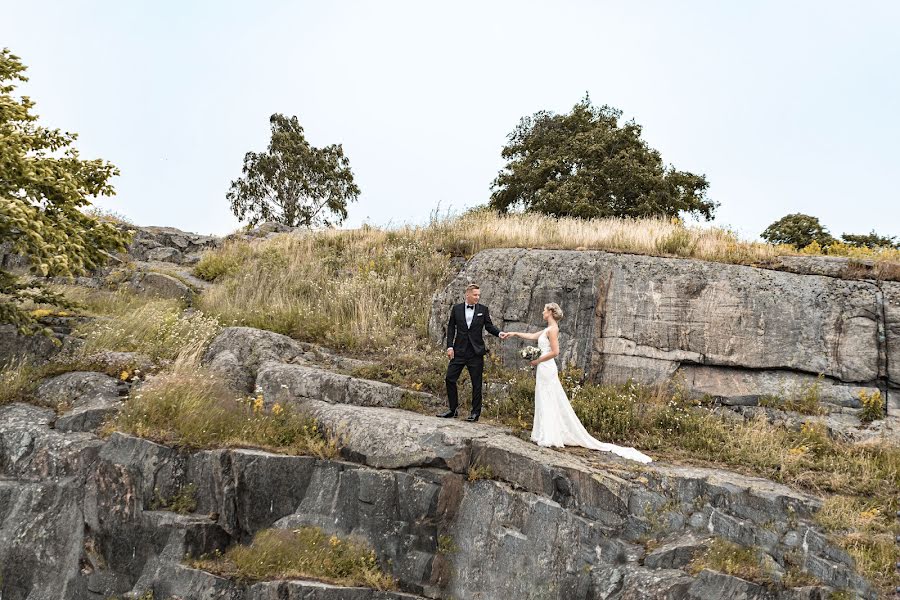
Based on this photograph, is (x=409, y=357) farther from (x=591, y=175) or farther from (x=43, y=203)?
(x=591, y=175)

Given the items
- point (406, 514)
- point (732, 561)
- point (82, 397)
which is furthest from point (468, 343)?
point (82, 397)

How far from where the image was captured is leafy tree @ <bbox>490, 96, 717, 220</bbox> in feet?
83.8

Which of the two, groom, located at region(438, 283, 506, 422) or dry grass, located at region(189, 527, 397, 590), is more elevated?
groom, located at region(438, 283, 506, 422)

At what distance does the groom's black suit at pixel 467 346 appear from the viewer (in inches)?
420

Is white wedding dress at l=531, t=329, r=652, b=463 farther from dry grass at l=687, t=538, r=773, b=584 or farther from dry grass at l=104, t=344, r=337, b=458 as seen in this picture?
dry grass at l=104, t=344, r=337, b=458

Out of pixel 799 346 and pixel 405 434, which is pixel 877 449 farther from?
pixel 405 434

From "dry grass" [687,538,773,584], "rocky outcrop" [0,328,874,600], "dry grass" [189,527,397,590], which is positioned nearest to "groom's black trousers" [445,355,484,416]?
"rocky outcrop" [0,328,874,600]

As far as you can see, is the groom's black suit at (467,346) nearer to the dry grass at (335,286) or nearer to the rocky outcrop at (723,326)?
the rocky outcrop at (723,326)

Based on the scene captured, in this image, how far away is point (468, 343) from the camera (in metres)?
10.7

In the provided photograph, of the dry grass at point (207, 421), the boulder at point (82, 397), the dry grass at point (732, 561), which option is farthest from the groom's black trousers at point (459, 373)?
the boulder at point (82, 397)

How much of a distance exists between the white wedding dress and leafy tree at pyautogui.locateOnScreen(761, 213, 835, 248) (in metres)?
19.3

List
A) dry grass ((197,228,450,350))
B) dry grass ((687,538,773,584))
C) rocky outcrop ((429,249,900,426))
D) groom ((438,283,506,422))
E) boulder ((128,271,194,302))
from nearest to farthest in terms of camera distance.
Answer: dry grass ((687,538,773,584)), groom ((438,283,506,422)), rocky outcrop ((429,249,900,426)), dry grass ((197,228,450,350)), boulder ((128,271,194,302))

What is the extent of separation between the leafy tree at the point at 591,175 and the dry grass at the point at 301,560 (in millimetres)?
18627

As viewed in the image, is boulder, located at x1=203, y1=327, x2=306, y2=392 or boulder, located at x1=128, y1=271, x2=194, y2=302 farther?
boulder, located at x1=128, y1=271, x2=194, y2=302
